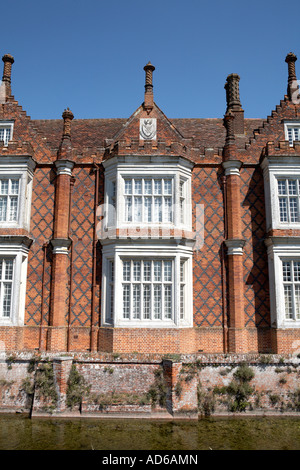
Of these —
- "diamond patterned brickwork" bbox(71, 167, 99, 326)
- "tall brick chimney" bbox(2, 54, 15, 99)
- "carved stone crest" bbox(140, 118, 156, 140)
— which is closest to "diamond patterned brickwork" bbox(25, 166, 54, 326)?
"diamond patterned brickwork" bbox(71, 167, 99, 326)

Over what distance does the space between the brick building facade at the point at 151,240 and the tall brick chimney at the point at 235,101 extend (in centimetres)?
165

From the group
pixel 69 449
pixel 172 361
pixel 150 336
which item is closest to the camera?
pixel 69 449

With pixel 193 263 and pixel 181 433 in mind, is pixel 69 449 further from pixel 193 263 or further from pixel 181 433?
pixel 193 263

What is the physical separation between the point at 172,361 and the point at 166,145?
8.73 meters

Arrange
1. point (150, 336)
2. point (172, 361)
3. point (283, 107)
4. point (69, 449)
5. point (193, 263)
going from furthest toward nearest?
1. point (283, 107)
2. point (193, 263)
3. point (150, 336)
4. point (172, 361)
5. point (69, 449)

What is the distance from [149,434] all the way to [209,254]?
7.68m

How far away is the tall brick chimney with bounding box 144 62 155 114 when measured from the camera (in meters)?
16.6

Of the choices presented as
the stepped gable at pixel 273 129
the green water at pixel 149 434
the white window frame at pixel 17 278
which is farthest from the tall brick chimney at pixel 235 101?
the green water at pixel 149 434

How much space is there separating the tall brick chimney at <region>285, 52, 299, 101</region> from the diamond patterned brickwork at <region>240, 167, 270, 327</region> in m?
4.05

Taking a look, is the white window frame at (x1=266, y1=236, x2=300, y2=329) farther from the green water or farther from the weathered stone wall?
the green water

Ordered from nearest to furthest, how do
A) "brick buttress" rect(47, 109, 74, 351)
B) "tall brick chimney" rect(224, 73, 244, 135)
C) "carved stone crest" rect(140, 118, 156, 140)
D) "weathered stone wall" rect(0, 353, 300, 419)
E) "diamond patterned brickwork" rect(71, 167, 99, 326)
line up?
"weathered stone wall" rect(0, 353, 300, 419), "brick buttress" rect(47, 109, 74, 351), "diamond patterned brickwork" rect(71, 167, 99, 326), "carved stone crest" rect(140, 118, 156, 140), "tall brick chimney" rect(224, 73, 244, 135)

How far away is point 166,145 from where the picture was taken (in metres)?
15.6

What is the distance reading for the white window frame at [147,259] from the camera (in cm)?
1422

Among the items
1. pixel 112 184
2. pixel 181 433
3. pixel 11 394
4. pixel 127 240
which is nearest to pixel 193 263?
pixel 127 240
